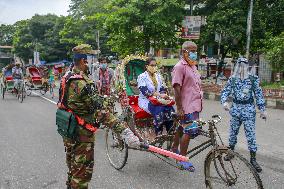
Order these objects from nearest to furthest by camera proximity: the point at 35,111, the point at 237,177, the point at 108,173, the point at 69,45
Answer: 1. the point at 237,177
2. the point at 108,173
3. the point at 35,111
4. the point at 69,45

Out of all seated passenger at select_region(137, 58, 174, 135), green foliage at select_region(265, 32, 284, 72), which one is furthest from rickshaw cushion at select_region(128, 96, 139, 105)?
green foliage at select_region(265, 32, 284, 72)

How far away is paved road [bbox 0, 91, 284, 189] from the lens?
548 cm

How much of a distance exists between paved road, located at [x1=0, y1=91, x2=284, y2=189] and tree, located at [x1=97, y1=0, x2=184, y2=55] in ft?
35.3

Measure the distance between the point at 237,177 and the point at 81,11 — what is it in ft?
176

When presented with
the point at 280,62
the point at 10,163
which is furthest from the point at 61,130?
the point at 280,62

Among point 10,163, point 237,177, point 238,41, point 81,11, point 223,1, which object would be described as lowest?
point 10,163

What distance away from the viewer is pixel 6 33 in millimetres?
97438

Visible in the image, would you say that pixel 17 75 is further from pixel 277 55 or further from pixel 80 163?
pixel 80 163

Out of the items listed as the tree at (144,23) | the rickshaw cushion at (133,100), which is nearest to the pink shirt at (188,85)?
the rickshaw cushion at (133,100)

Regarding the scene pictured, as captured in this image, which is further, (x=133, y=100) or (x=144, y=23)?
(x=144, y=23)

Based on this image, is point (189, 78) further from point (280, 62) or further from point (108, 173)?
point (280, 62)

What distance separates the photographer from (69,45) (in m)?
53.9

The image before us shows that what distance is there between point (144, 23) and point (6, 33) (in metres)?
85.8

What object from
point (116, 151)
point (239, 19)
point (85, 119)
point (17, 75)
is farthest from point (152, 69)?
point (239, 19)
